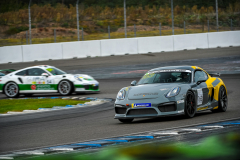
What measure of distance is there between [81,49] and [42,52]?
8.86 feet

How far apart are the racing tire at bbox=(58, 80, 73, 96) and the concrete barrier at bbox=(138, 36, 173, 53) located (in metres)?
12.3

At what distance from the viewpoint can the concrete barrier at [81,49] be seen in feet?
91.8

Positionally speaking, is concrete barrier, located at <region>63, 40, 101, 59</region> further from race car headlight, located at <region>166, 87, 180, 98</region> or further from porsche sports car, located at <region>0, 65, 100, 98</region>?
race car headlight, located at <region>166, 87, 180, 98</region>

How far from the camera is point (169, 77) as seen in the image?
9000mm

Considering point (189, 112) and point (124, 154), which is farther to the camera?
point (189, 112)

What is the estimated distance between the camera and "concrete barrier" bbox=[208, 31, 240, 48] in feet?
94.9

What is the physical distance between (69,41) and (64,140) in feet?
77.8

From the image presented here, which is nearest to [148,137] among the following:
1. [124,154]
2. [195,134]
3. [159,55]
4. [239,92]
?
[195,134]

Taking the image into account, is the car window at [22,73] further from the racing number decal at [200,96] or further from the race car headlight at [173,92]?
the race car headlight at [173,92]

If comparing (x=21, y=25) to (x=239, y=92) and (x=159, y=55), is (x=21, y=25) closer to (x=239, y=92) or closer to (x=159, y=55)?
(x=159, y=55)

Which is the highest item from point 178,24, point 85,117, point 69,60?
point 178,24

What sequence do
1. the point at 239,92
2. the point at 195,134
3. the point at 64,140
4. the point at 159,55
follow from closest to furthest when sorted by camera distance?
the point at 195,134 < the point at 64,140 < the point at 239,92 < the point at 159,55

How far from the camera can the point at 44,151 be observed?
18.6ft

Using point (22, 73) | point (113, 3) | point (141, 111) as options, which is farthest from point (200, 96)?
point (113, 3)
